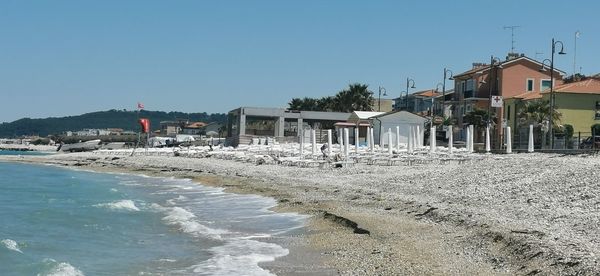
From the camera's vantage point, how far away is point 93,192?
123 feet

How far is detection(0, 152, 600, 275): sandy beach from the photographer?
1169 centimetres

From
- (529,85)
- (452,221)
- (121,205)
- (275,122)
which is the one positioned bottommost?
(121,205)

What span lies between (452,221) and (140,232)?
939cm

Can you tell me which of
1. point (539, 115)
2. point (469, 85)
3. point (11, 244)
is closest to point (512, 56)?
point (469, 85)

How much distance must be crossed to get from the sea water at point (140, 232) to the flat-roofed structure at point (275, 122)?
39861 mm

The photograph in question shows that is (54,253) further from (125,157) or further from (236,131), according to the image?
(236,131)

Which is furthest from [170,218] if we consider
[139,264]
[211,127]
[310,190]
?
[211,127]

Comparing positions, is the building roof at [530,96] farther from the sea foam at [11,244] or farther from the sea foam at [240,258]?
the sea foam at [11,244]

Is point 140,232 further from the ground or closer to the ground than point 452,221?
closer to the ground

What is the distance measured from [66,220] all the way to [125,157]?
49835mm

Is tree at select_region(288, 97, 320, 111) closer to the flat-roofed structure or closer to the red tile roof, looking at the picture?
the flat-roofed structure

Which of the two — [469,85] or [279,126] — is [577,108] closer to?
[469,85]

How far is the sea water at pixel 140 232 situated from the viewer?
598 inches

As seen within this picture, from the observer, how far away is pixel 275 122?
7988 cm
